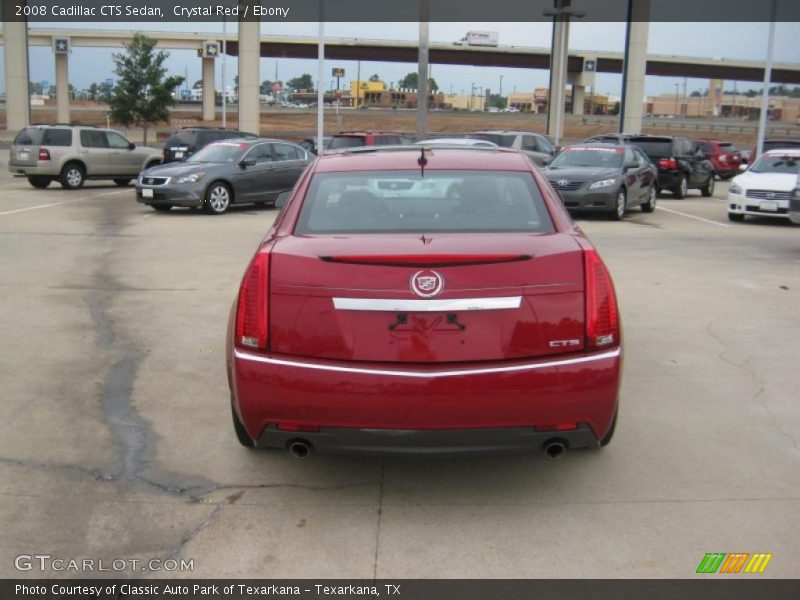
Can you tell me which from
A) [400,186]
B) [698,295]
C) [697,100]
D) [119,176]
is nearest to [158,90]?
[119,176]

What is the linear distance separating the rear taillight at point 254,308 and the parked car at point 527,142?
802 inches

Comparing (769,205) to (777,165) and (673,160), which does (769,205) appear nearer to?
(777,165)

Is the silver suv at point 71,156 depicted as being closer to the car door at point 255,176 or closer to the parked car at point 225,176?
the parked car at point 225,176

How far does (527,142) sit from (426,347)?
21.9m

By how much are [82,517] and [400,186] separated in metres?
2.32

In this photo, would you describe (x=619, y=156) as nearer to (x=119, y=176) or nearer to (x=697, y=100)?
(x=119, y=176)

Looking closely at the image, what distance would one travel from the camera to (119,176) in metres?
24.1

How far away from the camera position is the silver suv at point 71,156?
72.9ft

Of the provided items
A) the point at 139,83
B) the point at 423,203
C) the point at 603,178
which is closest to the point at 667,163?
the point at 603,178

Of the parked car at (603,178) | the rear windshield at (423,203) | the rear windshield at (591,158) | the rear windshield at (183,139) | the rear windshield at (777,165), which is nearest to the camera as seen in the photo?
the rear windshield at (423,203)

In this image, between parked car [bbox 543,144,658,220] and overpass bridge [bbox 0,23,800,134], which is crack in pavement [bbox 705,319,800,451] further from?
overpass bridge [bbox 0,23,800,134]

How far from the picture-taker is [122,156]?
24.0 m

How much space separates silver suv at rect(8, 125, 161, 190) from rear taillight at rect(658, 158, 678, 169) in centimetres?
1457

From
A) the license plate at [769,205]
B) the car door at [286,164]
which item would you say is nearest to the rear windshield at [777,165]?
the license plate at [769,205]
